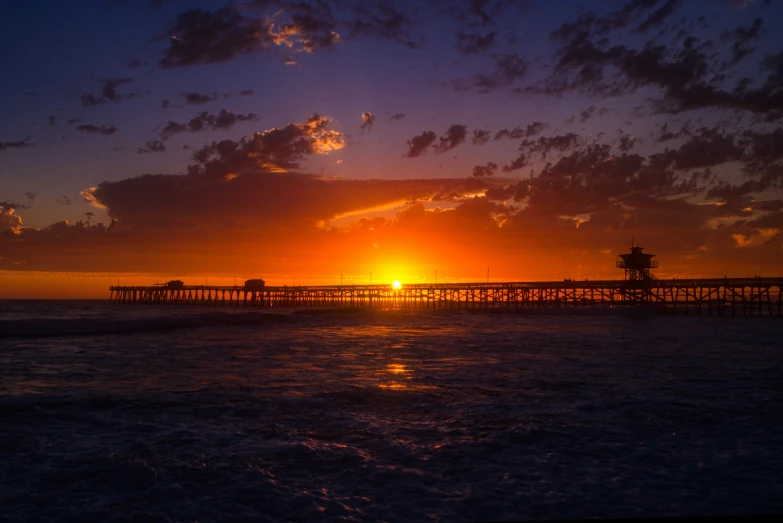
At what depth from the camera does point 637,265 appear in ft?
237

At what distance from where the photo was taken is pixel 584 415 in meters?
9.12

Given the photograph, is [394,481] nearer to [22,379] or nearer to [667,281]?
[22,379]

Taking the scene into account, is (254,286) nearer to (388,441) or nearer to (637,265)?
(637,265)

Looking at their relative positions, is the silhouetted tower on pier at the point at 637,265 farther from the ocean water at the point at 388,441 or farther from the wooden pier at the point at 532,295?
the ocean water at the point at 388,441

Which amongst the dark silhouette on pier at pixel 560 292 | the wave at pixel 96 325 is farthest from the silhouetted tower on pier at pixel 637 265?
the wave at pixel 96 325

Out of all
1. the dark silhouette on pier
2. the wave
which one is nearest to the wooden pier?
the dark silhouette on pier

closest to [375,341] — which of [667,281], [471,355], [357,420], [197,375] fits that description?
[471,355]

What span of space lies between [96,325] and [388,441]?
98.6 ft

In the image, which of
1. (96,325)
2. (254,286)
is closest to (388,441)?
(96,325)

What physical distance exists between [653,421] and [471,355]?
10.1 meters

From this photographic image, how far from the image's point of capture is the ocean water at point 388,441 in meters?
5.39

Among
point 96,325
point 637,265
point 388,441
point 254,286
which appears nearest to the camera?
point 388,441

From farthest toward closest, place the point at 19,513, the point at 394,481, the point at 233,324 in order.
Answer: the point at 233,324, the point at 394,481, the point at 19,513

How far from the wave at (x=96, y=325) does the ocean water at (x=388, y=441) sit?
1496cm
